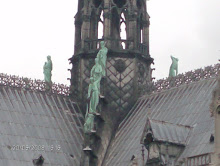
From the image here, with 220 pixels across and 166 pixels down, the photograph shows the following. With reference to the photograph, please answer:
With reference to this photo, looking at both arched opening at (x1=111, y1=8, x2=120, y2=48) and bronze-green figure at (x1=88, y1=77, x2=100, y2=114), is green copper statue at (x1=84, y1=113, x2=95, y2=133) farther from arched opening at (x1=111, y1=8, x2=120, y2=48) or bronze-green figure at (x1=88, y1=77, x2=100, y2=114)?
arched opening at (x1=111, y1=8, x2=120, y2=48)

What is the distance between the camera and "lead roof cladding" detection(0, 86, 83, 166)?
190 ft

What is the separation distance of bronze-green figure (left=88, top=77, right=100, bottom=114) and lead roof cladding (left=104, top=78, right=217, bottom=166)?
8.27ft

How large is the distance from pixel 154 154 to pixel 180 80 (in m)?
8.53

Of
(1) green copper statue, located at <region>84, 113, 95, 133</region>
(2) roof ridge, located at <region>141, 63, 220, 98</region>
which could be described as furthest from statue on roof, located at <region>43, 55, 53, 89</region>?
(2) roof ridge, located at <region>141, 63, 220, 98</region>

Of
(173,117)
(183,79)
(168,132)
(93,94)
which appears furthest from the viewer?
(93,94)

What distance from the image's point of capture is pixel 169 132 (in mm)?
53625

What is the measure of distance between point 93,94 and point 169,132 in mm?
8272

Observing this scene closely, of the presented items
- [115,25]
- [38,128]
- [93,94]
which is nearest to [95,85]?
[93,94]

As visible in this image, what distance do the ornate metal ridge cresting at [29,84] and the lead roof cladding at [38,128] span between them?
1.12 ft

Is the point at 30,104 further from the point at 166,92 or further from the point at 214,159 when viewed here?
the point at 214,159

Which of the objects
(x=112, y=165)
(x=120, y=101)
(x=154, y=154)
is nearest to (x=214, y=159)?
(x=154, y=154)

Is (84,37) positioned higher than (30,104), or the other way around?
(84,37)

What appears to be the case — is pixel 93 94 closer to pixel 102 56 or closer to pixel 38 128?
pixel 102 56

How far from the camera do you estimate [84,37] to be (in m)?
64.5
